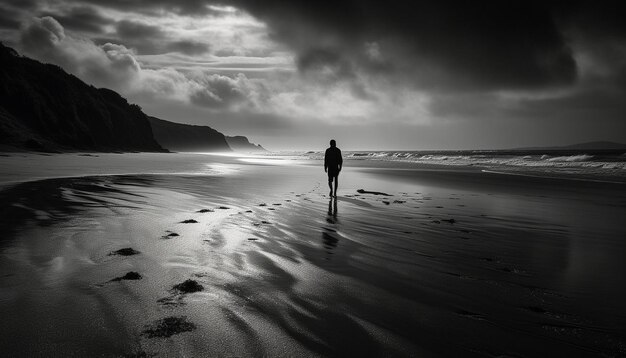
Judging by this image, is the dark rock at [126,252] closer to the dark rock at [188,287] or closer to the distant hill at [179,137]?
the dark rock at [188,287]

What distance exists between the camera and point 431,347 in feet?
7.61

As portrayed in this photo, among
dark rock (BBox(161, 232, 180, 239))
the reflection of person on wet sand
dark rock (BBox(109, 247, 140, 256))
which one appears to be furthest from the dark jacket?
dark rock (BBox(109, 247, 140, 256))

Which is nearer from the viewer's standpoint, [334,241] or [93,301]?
[93,301]

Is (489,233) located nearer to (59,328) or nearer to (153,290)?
(153,290)

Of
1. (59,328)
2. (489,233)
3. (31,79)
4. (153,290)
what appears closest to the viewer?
(59,328)

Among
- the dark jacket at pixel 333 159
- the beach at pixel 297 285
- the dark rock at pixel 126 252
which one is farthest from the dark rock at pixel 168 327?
the dark jacket at pixel 333 159

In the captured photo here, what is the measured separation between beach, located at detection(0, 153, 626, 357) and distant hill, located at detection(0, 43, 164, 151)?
33927 mm

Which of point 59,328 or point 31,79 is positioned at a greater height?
point 31,79

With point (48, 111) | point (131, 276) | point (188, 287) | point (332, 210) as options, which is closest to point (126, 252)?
point (131, 276)

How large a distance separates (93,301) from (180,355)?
49.1 inches

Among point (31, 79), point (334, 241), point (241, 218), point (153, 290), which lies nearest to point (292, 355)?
point (153, 290)

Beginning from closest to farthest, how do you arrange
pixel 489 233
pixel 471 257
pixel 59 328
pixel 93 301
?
1. pixel 59 328
2. pixel 93 301
3. pixel 471 257
4. pixel 489 233

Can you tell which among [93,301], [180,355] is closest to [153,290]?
[93,301]

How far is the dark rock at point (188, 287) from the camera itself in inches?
122
